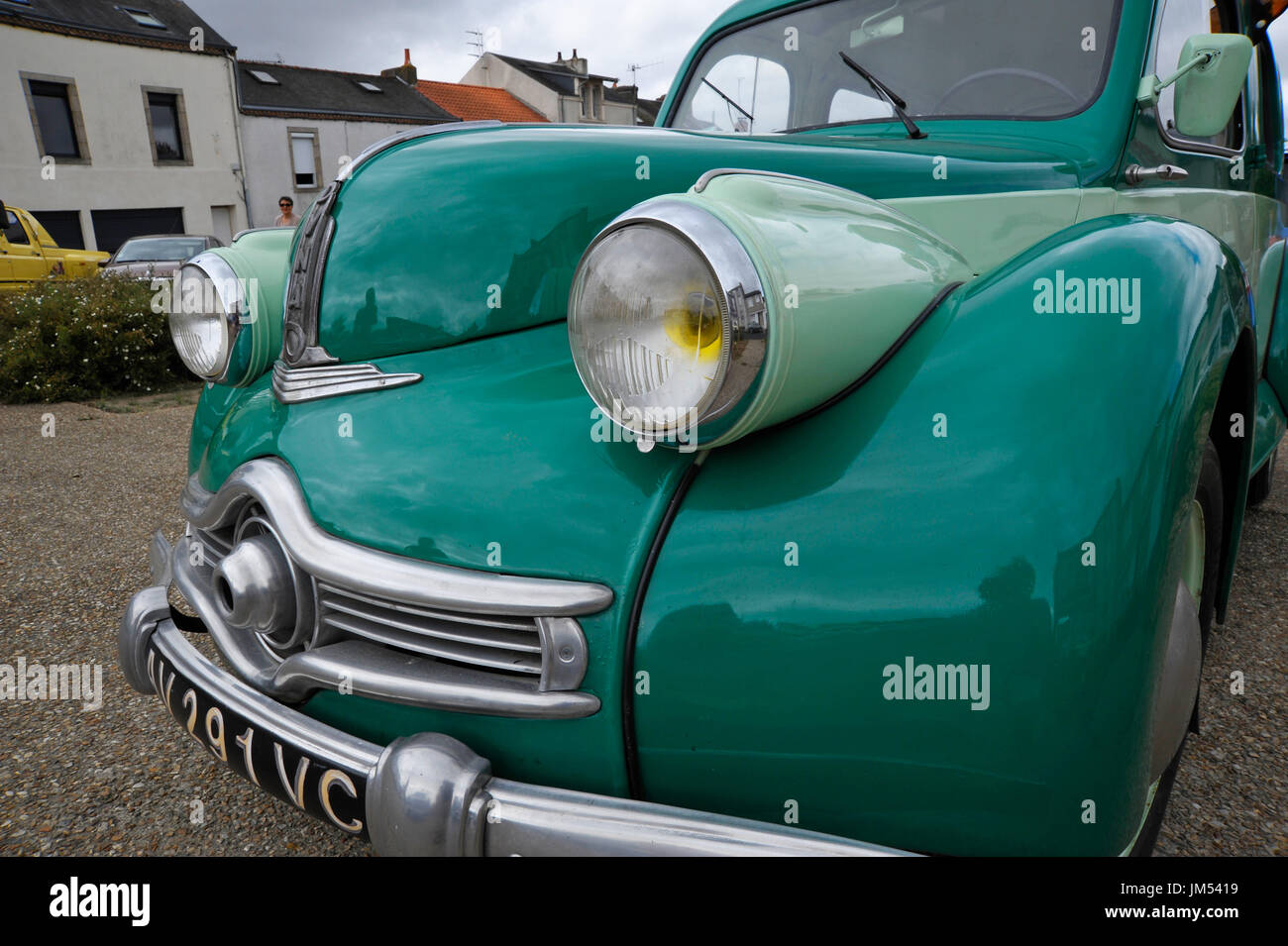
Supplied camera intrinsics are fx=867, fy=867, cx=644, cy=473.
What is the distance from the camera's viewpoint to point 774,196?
114cm

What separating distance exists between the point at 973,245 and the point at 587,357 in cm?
108

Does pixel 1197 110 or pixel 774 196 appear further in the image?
pixel 1197 110

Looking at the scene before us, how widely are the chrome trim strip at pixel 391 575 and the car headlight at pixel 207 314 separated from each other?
40 cm

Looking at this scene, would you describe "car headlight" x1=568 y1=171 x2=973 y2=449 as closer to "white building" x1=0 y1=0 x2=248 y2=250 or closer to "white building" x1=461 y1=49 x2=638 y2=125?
"white building" x1=0 y1=0 x2=248 y2=250

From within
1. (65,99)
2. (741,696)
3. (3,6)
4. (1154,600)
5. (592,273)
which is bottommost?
(741,696)

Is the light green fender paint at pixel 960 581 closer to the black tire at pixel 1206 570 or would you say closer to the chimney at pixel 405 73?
the black tire at pixel 1206 570

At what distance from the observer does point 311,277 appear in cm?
157

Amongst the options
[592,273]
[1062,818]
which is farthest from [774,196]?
[1062,818]

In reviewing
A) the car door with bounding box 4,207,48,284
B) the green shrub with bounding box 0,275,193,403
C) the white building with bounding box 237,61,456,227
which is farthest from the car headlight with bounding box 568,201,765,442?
the white building with bounding box 237,61,456,227

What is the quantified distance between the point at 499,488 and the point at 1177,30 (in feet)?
7.66

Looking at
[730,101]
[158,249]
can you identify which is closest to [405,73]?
[158,249]

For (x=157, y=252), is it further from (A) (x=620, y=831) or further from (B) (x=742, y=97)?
(A) (x=620, y=831)

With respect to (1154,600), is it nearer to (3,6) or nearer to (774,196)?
(774,196)

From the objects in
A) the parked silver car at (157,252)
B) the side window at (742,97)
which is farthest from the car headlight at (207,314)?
the parked silver car at (157,252)
